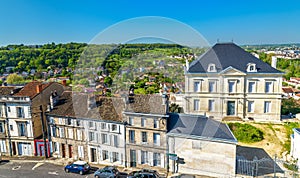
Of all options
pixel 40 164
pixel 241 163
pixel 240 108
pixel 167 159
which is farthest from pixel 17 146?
pixel 240 108

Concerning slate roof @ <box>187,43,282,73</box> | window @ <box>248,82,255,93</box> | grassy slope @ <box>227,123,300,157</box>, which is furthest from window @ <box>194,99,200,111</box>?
window @ <box>248,82,255,93</box>

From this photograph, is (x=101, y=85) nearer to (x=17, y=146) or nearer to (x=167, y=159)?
(x=167, y=159)

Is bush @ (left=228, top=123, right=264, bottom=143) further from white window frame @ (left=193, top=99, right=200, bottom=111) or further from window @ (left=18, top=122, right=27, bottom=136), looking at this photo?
window @ (left=18, top=122, right=27, bottom=136)

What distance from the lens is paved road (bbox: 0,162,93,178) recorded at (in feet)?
36.2

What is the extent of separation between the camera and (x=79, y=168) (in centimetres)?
1092

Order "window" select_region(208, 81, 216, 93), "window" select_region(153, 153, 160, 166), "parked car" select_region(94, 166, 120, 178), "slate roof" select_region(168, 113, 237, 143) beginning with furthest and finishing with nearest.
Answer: "window" select_region(208, 81, 216, 93) < "window" select_region(153, 153, 160, 166) < "parked car" select_region(94, 166, 120, 178) < "slate roof" select_region(168, 113, 237, 143)

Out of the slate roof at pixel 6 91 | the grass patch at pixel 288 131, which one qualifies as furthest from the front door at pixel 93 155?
the grass patch at pixel 288 131

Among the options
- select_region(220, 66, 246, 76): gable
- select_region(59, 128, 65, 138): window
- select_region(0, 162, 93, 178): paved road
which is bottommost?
select_region(0, 162, 93, 178): paved road

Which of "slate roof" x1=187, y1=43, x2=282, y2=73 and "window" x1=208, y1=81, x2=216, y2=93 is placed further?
"slate roof" x1=187, y1=43, x2=282, y2=73

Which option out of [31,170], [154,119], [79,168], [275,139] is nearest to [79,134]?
[79,168]

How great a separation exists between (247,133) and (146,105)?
755 centimetres

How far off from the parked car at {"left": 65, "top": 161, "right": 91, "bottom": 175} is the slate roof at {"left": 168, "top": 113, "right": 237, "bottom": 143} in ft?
15.9

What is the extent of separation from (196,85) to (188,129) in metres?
5.06

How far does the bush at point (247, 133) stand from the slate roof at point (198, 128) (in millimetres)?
3891
